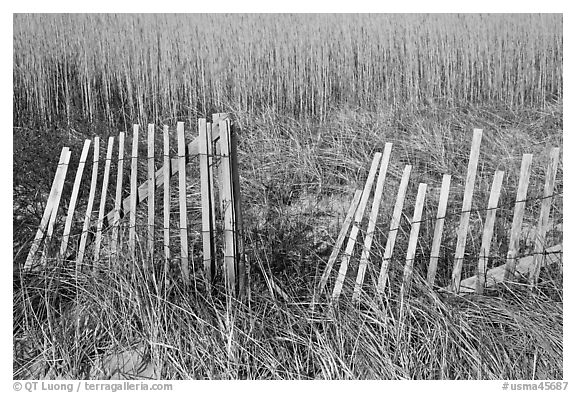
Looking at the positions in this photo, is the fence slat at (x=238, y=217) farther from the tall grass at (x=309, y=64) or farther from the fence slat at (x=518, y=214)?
the tall grass at (x=309, y=64)

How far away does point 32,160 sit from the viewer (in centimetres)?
408

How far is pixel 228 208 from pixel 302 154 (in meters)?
2.02

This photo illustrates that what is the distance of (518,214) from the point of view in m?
2.67

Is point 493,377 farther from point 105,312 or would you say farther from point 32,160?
point 32,160

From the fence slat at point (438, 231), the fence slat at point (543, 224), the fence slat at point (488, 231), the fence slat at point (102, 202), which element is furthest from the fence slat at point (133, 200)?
the fence slat at point (543, 224)

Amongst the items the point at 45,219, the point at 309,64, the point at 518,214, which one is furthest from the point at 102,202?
the point at 309,64

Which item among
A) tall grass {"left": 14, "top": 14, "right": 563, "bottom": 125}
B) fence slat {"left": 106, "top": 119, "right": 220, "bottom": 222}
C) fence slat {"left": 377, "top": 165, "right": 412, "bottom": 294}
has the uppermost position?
tall grass {"left": 14, "top": 14, "right": 563, "bottom": 125}

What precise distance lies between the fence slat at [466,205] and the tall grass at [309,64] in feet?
9.74

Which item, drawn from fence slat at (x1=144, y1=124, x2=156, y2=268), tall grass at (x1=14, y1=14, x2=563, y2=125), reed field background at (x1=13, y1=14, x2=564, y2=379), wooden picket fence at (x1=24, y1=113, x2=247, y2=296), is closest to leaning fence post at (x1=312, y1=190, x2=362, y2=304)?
reed field background at (x1=13, y1=14, x2=564, y2=379)

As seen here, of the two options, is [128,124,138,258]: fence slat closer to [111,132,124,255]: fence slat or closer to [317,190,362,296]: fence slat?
[111,132,124,255]: fence slat

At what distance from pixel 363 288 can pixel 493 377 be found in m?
0.63

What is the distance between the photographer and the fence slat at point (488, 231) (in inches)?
101

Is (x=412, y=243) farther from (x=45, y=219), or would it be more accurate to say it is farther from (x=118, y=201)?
(x=45, y=219)

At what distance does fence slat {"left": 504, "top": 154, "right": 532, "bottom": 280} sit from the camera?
259 cm
